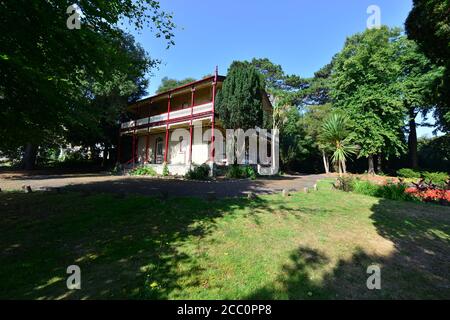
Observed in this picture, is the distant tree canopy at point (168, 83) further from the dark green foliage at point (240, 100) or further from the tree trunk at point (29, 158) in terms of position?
the dark green foliage at point (240, 100)

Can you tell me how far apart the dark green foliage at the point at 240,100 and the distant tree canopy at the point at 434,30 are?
1110 cm

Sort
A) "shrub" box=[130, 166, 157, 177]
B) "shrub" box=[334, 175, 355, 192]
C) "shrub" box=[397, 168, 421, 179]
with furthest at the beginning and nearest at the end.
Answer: "shrub" box=[397, 168, 421, 179], "shrub" box=[130, 166, 157, 177], "shrub" box=[334, 175, 355, 192]

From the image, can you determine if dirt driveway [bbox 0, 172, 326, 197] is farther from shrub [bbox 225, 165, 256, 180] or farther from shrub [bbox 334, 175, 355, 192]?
shrub [bbox 225, 165, 256, 180]

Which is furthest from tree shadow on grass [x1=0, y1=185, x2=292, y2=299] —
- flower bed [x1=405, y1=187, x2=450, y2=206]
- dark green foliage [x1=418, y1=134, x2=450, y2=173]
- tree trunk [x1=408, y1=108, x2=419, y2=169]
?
dark green foliage [x1=418, y1=134, x2=450, y2=173]

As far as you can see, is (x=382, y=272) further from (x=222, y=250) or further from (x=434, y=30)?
(x=434, y=30)

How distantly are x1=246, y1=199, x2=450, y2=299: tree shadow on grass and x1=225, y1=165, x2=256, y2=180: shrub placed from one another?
473 inches

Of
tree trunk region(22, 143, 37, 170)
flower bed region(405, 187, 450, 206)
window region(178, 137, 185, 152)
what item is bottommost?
flower bed region(405, 187, 450, 206)

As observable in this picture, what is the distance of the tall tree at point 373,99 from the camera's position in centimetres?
2478

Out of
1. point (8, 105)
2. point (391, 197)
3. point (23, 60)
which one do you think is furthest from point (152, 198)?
point (391, 197)

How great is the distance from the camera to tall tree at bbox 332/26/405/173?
24.8 meters

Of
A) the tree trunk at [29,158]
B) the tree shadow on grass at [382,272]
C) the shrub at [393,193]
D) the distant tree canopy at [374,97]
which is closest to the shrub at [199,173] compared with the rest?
the shrub at [393,193]

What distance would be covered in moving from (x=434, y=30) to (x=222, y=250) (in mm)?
8076

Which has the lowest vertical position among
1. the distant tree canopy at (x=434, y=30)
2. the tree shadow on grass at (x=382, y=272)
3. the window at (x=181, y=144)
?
the tree shadow on grass at (x=382, y=272)
